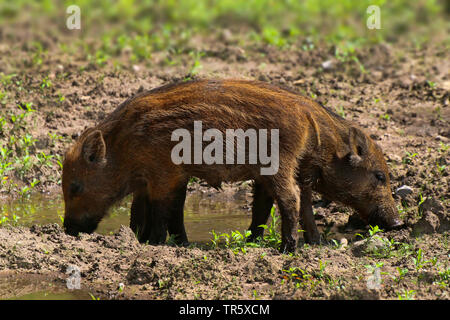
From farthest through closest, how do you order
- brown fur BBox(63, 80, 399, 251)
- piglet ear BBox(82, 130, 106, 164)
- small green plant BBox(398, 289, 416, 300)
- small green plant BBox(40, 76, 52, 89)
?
small green plant BBox(40, 76, 52, 89), piglet ear BBox(82, 130, 106, 164), brown fur BBox(63, 80, 399, 251), small green plant BBox(398, 289, 416, 300)

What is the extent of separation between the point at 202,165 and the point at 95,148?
3.41 feet

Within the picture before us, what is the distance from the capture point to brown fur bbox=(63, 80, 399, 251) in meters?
7.31

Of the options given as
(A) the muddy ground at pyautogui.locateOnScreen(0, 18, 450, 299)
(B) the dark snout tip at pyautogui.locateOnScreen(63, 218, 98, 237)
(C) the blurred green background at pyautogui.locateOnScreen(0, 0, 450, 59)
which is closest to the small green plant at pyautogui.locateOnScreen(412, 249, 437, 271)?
(A) the muddy ground at pyautogui.locateOnScreen(0, 18, 450, 299)

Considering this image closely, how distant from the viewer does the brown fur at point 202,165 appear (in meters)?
7.31

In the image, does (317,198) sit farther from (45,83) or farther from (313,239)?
(45,83)

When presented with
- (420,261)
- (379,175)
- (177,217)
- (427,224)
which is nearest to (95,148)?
(177,217)

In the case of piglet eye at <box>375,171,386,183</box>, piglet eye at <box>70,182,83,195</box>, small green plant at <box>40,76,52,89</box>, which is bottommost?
piglet eye at <box>70,182,83,195</box>

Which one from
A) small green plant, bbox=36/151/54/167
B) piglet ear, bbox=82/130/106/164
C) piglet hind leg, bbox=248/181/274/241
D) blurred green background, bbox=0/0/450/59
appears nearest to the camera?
piglet ear, bbox=82/130/106/164

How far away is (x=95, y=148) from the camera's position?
24.6ft

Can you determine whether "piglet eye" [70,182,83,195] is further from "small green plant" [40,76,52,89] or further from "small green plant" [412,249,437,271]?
"small green plant" [40,76,52,89]

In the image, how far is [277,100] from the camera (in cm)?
743

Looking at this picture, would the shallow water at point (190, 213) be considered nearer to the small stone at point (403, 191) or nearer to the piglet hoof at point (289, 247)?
the piglet hoof at point (289, 247)

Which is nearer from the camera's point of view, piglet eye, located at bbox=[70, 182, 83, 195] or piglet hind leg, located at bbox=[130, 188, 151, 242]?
piglet eye, located at bbox=[70, 182, 83, 195]
